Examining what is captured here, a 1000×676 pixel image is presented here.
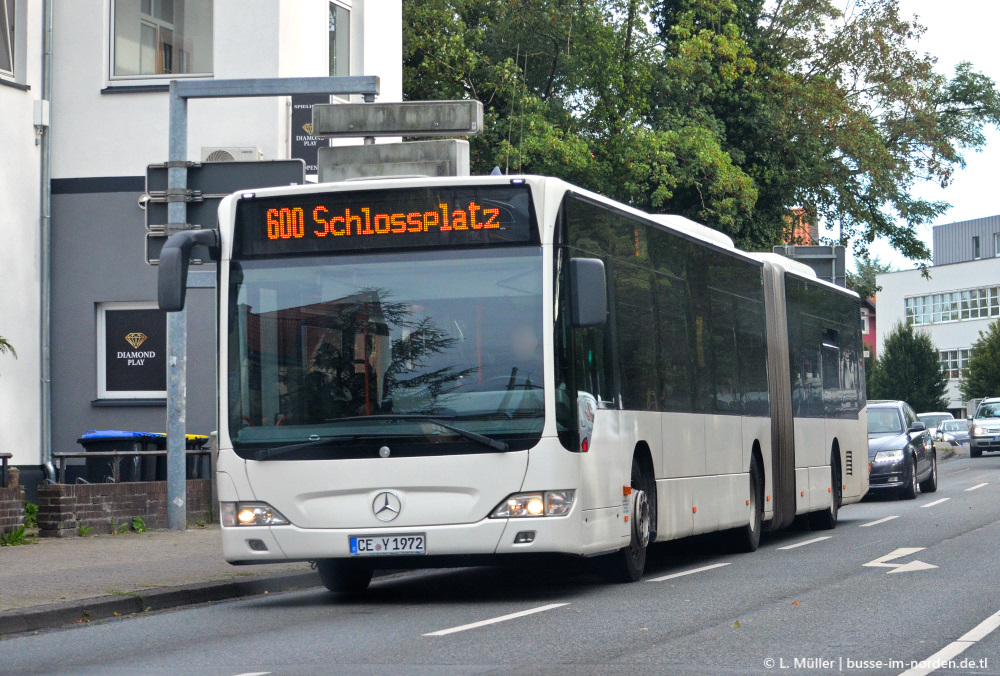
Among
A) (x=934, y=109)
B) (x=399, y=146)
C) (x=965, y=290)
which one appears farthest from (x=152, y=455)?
(x=965, y=290)

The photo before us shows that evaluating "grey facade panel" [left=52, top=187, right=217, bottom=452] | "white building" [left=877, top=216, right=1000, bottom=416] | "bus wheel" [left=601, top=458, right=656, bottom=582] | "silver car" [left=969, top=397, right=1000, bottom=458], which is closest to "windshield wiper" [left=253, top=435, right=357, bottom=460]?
"bus wheel" [left=601, top=458, right=656, bottom=582]

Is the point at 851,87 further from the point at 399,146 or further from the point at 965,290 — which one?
the point at 965,290

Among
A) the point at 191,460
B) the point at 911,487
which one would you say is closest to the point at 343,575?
the point at 191,460

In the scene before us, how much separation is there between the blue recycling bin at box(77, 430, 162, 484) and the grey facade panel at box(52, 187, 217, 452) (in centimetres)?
242

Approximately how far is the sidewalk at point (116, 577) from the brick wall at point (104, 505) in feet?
0.89

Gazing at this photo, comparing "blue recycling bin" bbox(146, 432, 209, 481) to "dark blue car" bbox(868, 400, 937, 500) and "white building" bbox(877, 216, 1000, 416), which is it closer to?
"dark blue car" bbox(868, 400, 937, 500)

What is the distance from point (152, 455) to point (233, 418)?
8206mm

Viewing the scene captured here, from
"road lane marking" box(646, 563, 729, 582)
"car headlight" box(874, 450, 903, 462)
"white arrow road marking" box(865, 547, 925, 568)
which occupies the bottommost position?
"road lane marking" box(646, 563, 729, 582)

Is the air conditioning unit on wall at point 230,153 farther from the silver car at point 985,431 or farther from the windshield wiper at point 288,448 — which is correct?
the silver car at point 985,431

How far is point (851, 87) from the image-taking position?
39094 millimetres

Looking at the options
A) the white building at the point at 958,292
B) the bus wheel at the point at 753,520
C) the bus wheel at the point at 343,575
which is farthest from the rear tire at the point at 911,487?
the white building at the point at 958,292

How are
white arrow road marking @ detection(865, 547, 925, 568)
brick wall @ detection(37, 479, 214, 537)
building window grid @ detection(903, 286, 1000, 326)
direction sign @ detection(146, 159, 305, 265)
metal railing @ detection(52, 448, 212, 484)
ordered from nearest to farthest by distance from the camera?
white arrow road marking @ detection(865, 547, 925, 568) < direction sign @ detection(146, 159, 305, 265) < brick wall @ detection(37, 479, 214, 537) < metal railing @ detection(52, 448, 212, 484) < building window grid @ detection(903, 286, 1000, 326)

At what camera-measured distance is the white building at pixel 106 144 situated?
2183cm

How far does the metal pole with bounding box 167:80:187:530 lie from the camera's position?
17.3 m
